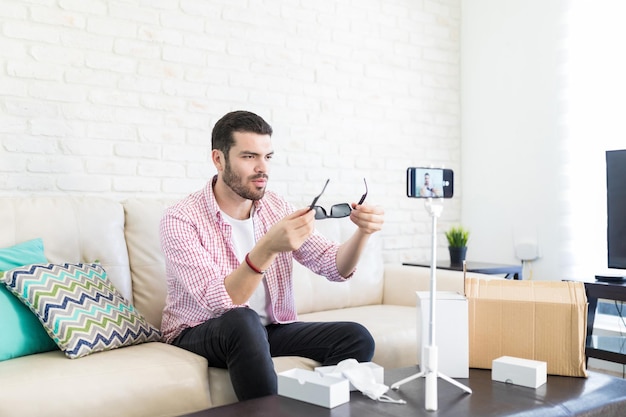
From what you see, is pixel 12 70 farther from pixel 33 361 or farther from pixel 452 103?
pixel 452 103

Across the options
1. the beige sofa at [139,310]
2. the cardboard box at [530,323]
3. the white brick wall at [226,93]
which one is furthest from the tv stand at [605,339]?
the white brick wall at [226,93]

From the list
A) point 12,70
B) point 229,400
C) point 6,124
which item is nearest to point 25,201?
point 6,124

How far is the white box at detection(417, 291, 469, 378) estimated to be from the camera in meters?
1.67

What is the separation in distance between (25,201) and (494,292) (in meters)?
1.51

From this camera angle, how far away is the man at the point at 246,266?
1779 millimetres

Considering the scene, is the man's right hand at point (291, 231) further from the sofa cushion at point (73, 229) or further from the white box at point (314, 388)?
the sofa cushion at point (73, 229)

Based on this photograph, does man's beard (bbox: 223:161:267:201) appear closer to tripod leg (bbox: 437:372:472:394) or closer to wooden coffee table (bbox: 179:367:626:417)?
wooden coffee table (bbox: 179:367:626:417)

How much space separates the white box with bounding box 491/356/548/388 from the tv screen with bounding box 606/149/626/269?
1335 mm

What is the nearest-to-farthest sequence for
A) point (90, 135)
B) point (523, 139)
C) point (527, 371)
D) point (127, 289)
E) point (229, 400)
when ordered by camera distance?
1. point (527, 371)
2. point (229, 400)
3. point (127, 289)
4. point (90, 135)
5. point (523, 139)

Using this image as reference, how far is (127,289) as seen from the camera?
2316mm

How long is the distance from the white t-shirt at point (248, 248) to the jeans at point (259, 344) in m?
0.07

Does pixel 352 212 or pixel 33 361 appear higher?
pixel 352 212

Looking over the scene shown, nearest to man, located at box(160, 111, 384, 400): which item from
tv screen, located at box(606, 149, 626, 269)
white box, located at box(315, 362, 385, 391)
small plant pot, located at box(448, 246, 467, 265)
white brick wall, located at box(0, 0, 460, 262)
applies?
white box, located at box(315, 362, 385, 391)

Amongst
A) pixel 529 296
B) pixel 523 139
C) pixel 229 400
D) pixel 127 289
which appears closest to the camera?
pixel 529 296
